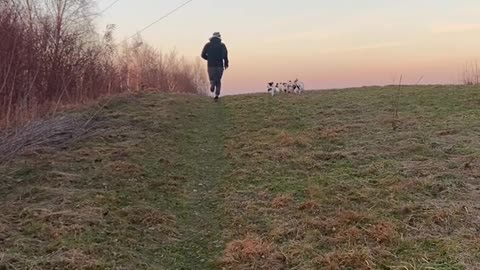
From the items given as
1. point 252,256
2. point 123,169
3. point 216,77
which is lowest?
point 252,256

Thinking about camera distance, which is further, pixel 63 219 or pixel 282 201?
pixel 282 201

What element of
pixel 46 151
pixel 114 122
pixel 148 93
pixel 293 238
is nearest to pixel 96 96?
pixel 148 93

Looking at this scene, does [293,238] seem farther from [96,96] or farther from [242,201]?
[96,96]

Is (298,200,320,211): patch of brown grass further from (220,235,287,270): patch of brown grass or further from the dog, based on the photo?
the dog

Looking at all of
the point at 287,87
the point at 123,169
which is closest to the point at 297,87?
the point at 287,87

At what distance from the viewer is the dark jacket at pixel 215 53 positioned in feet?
42.4

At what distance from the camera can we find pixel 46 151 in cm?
691

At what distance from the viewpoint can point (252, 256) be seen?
3.83 metres

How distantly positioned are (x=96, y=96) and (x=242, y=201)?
8626 mm

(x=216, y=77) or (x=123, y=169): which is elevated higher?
(x=216, y=77)

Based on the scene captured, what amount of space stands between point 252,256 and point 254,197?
153cm

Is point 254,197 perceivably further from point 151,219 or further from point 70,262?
point 70,262

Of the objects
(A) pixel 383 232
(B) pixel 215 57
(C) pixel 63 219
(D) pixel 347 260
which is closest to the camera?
(D) pixel 347 260

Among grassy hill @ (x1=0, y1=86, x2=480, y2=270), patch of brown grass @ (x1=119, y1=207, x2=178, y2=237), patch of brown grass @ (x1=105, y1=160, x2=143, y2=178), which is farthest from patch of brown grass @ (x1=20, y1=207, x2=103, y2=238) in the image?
patch of brown grass @ (x1=105, y1=160, x2=143, y2=178)
